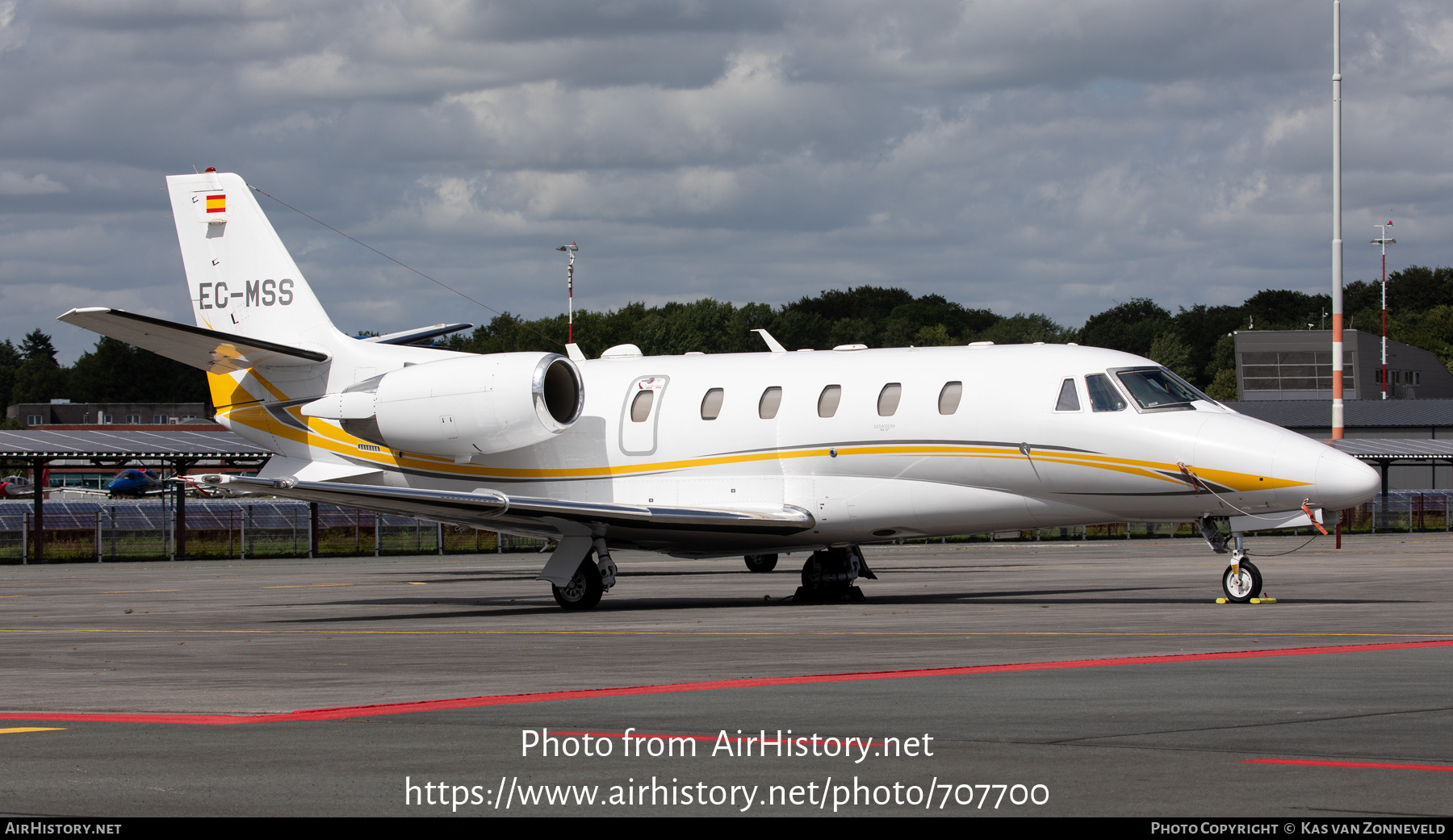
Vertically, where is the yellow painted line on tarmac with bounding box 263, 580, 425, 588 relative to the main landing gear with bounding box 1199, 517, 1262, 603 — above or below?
below

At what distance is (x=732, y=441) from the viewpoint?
22703 millimetres

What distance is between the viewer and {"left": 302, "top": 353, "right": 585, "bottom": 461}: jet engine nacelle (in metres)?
23.3

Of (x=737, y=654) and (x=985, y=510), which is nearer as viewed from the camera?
(x=737, y=654)

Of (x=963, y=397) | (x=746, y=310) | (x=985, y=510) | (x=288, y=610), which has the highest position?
(x=746, y=310)

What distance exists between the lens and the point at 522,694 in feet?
37.6

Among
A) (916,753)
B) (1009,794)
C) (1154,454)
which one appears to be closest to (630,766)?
(916,753)

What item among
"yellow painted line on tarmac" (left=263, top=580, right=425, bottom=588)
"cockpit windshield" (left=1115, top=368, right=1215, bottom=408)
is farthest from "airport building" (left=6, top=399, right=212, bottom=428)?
"cockpit windshield" (left=1115, top=368, right=1215, bottom=408)

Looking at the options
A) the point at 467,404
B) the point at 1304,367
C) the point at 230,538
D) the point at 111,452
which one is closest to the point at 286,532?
the point at 230,538

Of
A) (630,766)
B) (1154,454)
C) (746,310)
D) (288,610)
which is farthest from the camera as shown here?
(746,310)

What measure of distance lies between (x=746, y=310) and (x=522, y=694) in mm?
126642

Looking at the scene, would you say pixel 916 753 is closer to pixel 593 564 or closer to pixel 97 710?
pixel 97 710

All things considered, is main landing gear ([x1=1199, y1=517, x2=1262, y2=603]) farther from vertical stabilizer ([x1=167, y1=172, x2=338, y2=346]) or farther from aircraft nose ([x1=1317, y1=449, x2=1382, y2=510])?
vertical stabilizer ([x1=167, y1=172, x2=338, y2=346])

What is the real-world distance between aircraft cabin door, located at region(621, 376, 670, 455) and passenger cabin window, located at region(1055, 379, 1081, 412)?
6.26 metres

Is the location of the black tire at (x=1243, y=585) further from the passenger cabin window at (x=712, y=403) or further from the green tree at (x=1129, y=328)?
the green tree at (x=1129, y=328)
